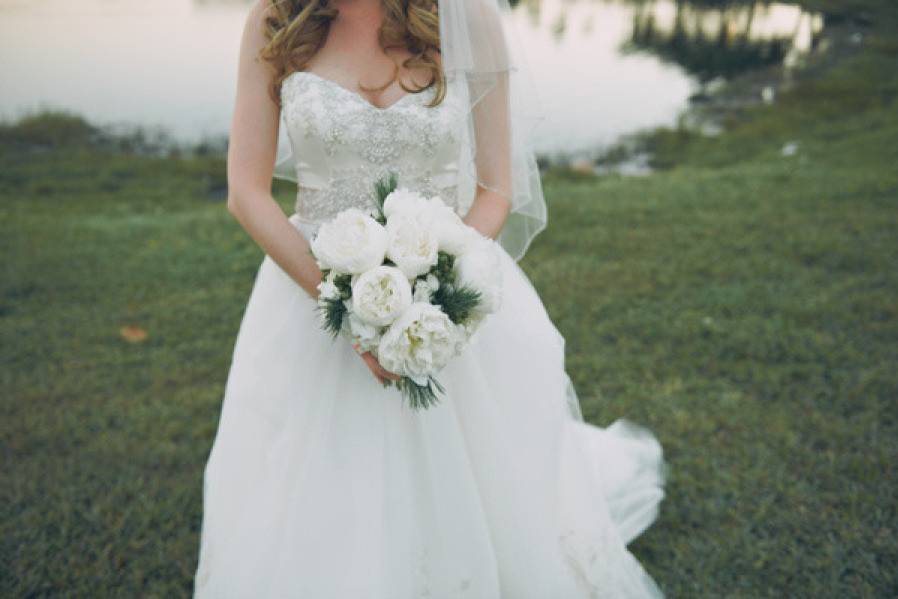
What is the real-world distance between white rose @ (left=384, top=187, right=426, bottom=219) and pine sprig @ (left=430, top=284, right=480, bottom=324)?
23 centimetres

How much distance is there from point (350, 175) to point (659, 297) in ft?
11.3

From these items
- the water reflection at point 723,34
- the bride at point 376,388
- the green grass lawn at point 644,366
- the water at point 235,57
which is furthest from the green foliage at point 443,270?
the water reflection at point 723,34

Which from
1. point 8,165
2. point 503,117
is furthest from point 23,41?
point 503,117

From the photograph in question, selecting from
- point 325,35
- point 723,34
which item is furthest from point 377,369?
point 723,34

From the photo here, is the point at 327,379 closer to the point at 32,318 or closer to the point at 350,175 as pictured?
the point at 350,175

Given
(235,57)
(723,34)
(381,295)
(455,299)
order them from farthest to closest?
1. (723,34)
2. (235,57)
3. (455,299)
4. (381,295)

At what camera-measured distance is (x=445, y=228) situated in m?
2.04

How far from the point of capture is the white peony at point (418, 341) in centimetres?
193

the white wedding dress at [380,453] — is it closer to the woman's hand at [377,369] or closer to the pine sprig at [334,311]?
the woman's hand at [377,369]

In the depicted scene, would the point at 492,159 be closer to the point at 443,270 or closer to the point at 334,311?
the point at 443,270

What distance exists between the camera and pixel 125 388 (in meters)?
4.44

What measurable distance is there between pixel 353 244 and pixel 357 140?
602mm

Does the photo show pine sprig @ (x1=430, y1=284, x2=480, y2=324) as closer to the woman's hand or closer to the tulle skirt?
the woman's hand

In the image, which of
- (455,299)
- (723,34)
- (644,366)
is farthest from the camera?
(723,34)
